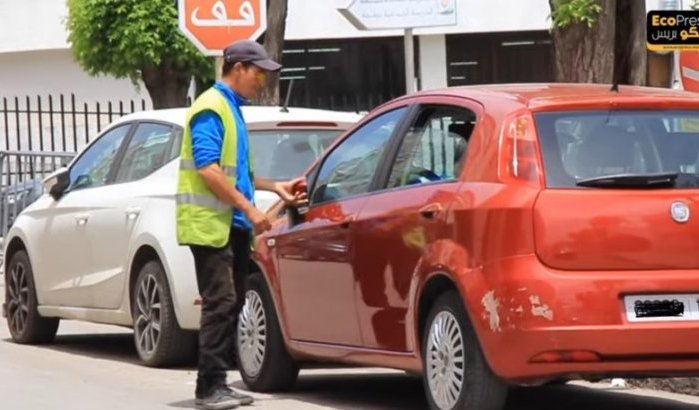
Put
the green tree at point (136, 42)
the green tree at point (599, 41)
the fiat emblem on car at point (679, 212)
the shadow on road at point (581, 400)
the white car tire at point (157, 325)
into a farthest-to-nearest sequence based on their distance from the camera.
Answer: the green tree at point (136, 42) < the green tree at point (599, 41) < the white car tire at point (157, 325) < the shadow on road at point (581, 400) < the fiat emblem on car at point (679, 212)

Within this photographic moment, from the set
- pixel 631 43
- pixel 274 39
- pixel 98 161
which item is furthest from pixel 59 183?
pixel 274 39

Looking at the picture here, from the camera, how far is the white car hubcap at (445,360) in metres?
8.47

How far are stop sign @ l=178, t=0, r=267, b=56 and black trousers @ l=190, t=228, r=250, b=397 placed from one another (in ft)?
15.8

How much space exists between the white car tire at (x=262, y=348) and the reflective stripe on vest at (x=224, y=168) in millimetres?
906

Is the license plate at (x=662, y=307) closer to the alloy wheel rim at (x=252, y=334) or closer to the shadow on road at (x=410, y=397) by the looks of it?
the shadow on road at (x=410, y=397)

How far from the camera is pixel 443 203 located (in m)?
8.66

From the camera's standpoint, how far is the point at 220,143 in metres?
9.51

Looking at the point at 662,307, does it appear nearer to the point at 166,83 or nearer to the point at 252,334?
the point at 252,334

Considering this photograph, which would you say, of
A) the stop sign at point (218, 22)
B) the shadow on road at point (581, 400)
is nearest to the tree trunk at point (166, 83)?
the stop sign at point (218, 22)

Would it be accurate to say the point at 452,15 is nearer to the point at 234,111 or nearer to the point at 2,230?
the point at 234,111

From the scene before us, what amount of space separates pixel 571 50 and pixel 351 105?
25015 mm

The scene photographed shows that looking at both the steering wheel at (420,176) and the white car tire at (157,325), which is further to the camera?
the white car tire at (157,325)

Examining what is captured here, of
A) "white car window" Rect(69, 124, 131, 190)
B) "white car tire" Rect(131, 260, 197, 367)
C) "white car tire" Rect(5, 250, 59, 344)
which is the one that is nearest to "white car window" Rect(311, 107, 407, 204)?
"white car tire" Rect(131, 260, 197, 367)

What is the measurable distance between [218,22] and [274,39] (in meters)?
3.17
